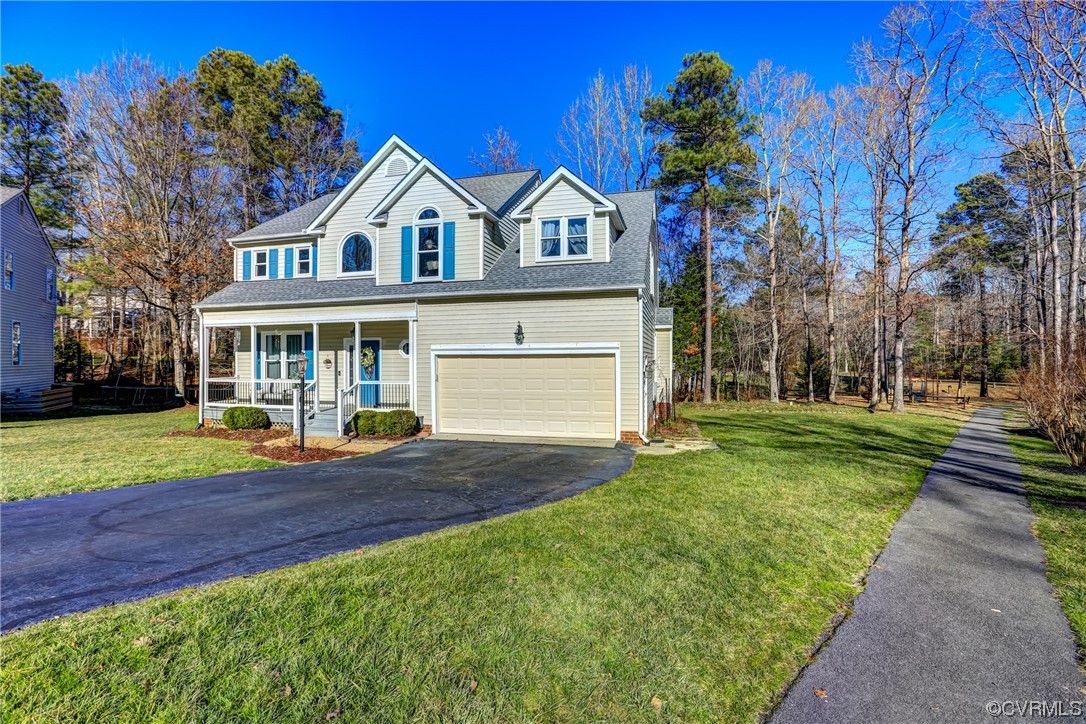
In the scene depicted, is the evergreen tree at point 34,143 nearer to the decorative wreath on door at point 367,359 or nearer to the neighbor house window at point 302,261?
the neighbor house window at point 302,261

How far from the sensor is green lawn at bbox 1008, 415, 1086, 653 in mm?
3779

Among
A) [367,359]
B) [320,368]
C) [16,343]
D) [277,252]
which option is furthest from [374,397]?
[16,343]

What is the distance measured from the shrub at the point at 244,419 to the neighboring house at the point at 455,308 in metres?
0.50

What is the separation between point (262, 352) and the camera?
Result: 15.1 m

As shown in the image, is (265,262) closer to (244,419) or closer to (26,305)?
(244,419)

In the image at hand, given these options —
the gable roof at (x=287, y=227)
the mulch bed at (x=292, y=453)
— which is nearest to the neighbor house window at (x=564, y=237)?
the mulch bed at (x=292, y=453)

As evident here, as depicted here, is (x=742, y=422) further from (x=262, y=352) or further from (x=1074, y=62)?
(x=262, y=352)

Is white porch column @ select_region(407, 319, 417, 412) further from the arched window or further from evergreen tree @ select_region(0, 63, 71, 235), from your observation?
evergreen tree @ select_region(0, 63, 71, 235)

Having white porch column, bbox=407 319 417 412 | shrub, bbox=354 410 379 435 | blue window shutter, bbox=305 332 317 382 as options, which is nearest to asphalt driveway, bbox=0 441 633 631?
shrub, bbox=354 410 379 435

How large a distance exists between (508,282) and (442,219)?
2945 millimetres

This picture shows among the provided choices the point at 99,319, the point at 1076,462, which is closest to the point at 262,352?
the point at 1076,462

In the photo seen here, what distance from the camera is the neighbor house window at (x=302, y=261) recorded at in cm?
1510

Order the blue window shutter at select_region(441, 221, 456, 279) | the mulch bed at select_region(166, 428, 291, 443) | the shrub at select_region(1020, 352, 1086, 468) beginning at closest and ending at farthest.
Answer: the shrub at select_region(1020, 352, 1086, 468) < the mulch bed at select_region(166, 428, 291, 443) < the blue window shutter at select_region(441, 221, 456, 279)

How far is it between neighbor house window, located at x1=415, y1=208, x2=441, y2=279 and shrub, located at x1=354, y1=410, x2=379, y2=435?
4138 millimetres
